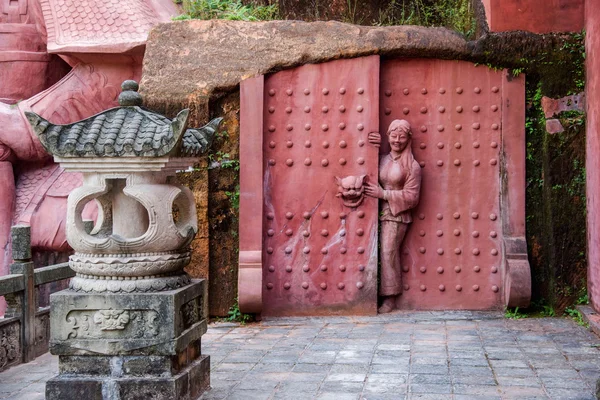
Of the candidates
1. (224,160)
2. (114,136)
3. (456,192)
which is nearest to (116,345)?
(114,136)

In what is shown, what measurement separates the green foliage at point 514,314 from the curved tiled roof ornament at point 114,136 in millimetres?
4091

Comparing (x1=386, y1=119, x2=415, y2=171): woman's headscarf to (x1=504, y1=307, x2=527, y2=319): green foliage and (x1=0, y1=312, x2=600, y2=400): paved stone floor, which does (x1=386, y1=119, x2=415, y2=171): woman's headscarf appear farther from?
(x1=504, y1=307, x2=527, y2=319): green foliage

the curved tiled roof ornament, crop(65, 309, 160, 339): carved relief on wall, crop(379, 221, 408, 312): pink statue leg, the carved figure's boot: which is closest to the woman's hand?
crop(379, 221, 408, 312): pink statue leg

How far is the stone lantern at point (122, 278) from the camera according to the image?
4.75m

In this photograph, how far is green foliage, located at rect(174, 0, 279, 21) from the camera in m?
8.65

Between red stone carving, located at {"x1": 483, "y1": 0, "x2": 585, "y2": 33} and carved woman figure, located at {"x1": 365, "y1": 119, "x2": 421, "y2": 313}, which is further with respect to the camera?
red stone carving, located at {"x1": 483, "y1": 0, "x2": 585, "y2": 33}

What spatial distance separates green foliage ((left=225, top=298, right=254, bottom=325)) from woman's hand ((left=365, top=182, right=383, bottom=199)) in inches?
66.0

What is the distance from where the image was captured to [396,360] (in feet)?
20.0

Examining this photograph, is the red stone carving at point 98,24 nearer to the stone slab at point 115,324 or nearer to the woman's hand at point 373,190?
the woman's hand at point 373,190

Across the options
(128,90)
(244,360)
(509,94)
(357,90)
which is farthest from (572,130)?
(128,90)

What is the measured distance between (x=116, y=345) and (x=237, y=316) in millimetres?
3177

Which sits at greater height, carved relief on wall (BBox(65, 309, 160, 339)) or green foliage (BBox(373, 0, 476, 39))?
green foliage (BBox(373, 0, 476, 39))

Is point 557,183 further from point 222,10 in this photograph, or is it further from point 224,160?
point 222,10

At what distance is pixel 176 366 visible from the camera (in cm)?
488
